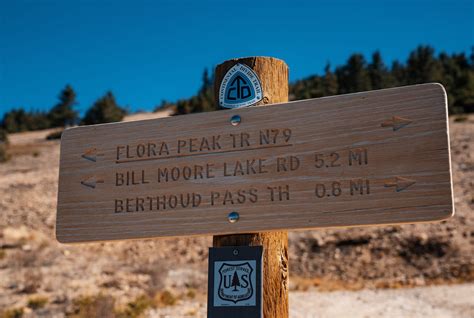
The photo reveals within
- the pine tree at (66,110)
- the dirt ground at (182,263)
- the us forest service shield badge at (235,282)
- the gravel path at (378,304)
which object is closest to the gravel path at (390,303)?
the gravel path at (378,304)

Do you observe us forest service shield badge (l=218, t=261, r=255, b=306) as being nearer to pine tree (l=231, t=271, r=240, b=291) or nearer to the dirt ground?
A: pine tree (l=231, t=271, r=240, b=291)

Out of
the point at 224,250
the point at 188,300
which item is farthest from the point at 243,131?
the point at 188,300

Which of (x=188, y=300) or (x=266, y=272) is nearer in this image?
(x=266, y=272)

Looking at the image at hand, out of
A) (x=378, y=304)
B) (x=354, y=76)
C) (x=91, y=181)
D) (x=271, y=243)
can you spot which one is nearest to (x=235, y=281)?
(x=271, y=243)

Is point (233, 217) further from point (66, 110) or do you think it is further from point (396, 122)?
point (66, 110)

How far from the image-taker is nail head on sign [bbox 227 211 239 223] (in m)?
2.68

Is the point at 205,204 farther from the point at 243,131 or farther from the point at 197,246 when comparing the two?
the point at 197,246

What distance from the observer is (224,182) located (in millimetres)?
2730

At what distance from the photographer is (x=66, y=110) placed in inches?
2163

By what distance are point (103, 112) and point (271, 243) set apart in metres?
46.0

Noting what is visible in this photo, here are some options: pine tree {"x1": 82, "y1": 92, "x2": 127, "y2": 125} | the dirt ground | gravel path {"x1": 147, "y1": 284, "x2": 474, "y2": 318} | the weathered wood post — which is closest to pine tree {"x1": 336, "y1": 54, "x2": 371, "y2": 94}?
pine tree {"x1": 82, "y1": 92, "x2": 127, "y2": 125}

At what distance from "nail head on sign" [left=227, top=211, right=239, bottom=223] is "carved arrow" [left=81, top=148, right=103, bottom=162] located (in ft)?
2.41

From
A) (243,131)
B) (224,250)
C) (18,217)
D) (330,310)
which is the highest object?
(18,217)

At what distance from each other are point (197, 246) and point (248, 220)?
1704 centimetres
